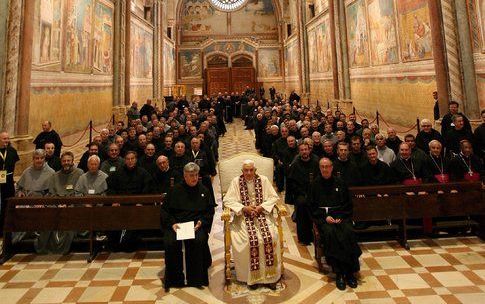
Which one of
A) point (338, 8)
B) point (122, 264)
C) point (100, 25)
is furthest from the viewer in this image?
point (338, 8)

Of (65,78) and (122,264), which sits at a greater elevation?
(65,78)

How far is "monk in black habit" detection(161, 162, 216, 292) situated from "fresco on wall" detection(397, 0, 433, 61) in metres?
8.27

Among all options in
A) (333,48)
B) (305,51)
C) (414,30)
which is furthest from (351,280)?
(305,51)


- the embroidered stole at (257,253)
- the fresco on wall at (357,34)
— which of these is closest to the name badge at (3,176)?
the embroidered stole at (257,253)

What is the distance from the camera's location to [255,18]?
3288cm

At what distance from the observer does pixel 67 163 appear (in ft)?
19.1

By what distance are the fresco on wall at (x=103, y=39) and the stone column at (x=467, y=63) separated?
→ 12.0 m

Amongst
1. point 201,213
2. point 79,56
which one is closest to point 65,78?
point 79,56

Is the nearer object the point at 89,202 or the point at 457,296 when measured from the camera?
the point at 457,296

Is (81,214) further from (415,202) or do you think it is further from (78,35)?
(78,35)

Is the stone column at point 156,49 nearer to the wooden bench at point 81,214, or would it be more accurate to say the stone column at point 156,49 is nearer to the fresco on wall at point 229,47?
the fresco on wall at point 229,47

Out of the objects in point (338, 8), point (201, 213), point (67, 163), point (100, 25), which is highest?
point (338, 8)

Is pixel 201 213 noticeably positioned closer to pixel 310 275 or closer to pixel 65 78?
pixel 310 275

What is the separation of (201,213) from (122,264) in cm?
146
